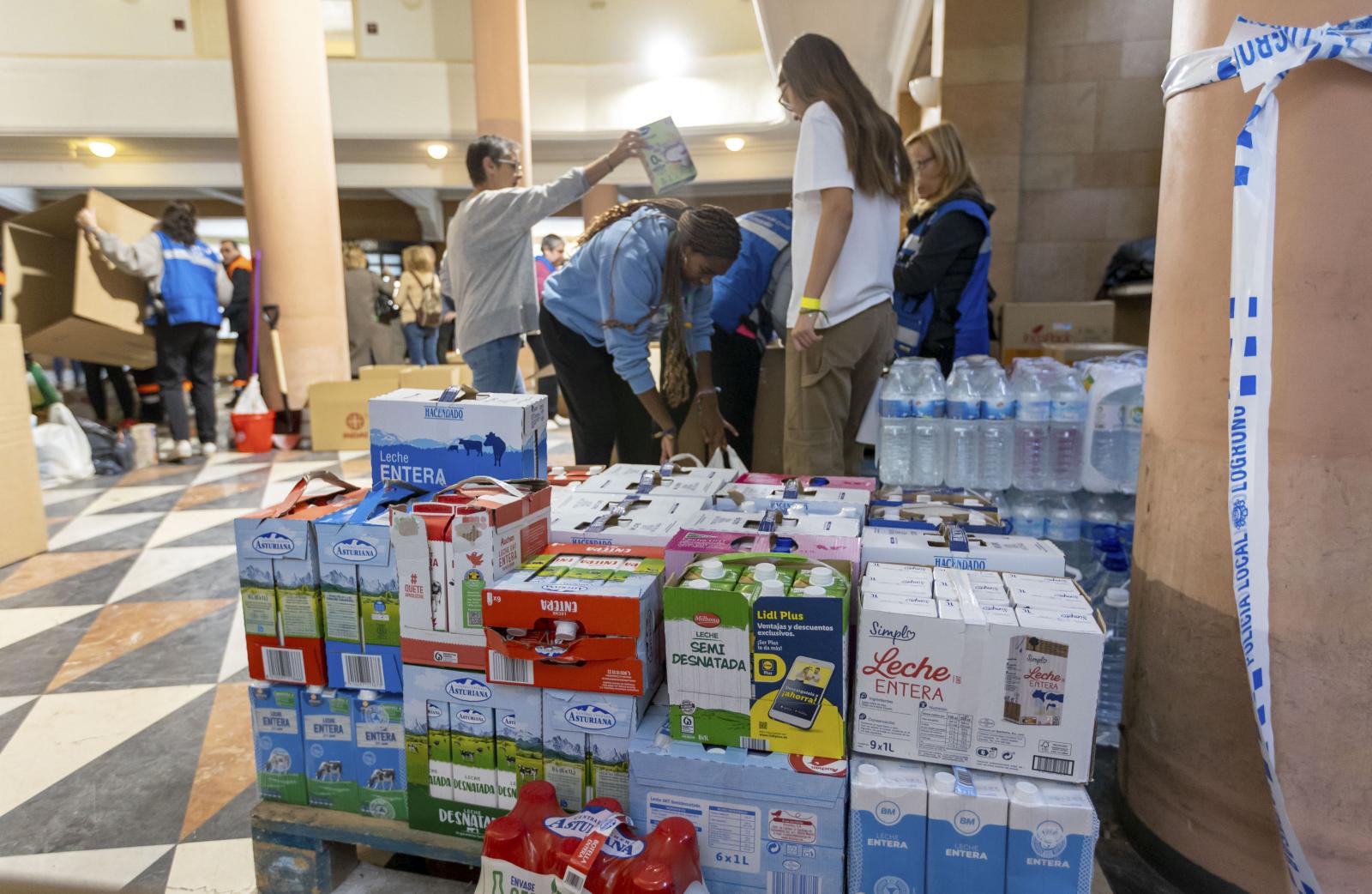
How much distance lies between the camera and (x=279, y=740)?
4.86ft

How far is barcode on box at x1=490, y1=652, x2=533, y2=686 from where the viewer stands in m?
1.28

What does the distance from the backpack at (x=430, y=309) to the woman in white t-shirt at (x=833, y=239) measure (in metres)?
5.86

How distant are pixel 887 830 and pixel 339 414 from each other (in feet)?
17.5

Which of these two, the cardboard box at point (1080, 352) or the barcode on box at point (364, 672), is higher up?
the cardboard box at point (1080, 352)

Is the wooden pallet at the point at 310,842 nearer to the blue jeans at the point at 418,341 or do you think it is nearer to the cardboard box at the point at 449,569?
the cardboard box at the point at 449,569

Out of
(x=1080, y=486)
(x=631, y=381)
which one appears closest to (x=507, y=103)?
(x=631, y=381)

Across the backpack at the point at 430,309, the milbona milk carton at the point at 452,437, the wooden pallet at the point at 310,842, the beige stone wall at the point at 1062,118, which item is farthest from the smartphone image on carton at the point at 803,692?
the backpack at the point at 430,309

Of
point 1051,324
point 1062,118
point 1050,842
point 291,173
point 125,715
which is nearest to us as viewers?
point 1050,842

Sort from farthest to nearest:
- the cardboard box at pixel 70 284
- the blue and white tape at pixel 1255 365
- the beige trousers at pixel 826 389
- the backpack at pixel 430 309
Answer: the backpack at pixel 430 309 < the cardboard box at pixel 70 284 < the beige trousers at pixel 826 389 < the blue and white tape at pixel 1255 365

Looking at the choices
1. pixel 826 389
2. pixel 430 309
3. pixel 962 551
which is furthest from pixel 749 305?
pixel 430 309

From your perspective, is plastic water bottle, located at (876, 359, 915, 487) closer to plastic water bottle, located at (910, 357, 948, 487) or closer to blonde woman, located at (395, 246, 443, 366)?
plastic water bottle, located at (910, 357, 948, 487)

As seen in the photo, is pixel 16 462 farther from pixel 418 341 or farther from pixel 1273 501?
pixel 418 341

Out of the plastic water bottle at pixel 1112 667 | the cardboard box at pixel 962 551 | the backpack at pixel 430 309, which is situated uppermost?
the backpack at pixel 430 309

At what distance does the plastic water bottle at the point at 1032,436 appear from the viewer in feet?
7.56
